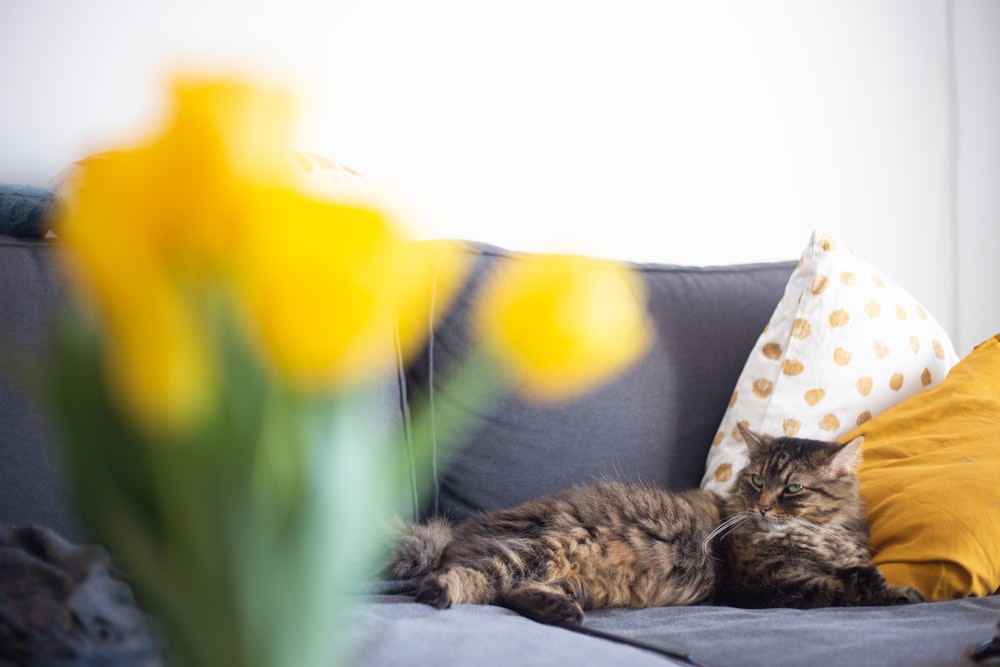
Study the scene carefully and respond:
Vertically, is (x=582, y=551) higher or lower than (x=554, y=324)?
lower

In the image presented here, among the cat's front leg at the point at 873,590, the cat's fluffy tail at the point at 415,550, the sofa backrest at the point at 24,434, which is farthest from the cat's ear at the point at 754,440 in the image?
the sofa backrest at the point at 24,434

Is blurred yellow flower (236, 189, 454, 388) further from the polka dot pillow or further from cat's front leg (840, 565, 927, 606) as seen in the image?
the polka dot pillow

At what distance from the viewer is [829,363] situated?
1.77 metres

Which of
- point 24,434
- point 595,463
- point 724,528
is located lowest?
point 724,528

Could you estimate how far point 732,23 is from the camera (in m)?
2.57

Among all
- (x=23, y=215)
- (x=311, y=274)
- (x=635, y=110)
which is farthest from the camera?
(x=635, y=110)

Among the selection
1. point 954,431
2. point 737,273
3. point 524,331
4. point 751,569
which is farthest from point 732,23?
point 524,331

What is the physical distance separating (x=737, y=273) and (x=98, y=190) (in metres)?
1.97

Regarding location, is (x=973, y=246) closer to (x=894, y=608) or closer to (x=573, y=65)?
(x=573, y=65)

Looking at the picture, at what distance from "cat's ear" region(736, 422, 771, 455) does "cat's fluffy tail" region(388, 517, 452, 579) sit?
0.65 metres

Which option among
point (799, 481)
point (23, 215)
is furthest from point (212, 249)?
point (799, 481)

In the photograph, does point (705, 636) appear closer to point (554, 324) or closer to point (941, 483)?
point (941, 483)

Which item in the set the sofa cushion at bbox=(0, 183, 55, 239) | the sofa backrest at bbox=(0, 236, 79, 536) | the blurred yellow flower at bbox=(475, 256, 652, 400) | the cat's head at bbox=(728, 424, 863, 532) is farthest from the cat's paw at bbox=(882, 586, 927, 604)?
the sofa cushion at bbox=(0, 183, 55, 239)

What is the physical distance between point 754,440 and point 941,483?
0.36 metres
